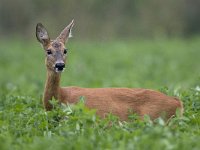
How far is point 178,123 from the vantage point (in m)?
7.79

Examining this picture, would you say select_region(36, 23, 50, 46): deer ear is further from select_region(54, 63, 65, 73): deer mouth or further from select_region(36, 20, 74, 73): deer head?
select_region(54, 63, 65, 73): deer mouth

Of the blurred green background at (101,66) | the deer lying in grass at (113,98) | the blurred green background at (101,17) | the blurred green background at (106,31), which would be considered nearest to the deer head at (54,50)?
the deer lying in grass at (113,98)

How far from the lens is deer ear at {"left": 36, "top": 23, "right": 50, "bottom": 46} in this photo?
923 centimetres

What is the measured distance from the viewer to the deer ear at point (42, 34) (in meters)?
9.23

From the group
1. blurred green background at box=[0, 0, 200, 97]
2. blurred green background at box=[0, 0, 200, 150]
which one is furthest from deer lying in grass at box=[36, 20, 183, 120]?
blurred green background at box=[0, 0, 200, 97]

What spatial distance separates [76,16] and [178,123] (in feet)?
67.0

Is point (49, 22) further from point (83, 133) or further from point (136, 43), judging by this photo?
point (83, 133)

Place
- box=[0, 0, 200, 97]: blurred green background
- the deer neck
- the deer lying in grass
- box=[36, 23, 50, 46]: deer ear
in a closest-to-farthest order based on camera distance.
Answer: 1. the deer lying in grass
2. the deer neck
3. box=[36, 23, 50, 46]: deer ear
4. box=[0, 0, 200, 97]: blurred green background

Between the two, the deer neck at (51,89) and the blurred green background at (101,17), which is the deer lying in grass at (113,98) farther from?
the blurred green background at (101,17)

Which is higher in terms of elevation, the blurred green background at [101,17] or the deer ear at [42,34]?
the blurred green background at [101,17]

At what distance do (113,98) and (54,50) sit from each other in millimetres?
1034

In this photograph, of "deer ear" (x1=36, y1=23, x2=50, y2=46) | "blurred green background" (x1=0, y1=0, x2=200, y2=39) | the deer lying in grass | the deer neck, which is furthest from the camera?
"blurred green background" (x1=0, y1=0, x2=200, y2=39)

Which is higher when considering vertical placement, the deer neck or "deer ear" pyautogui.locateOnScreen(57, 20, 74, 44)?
"deer ear" pyautogui.locateOnScreen(57, 20, 74, 44)

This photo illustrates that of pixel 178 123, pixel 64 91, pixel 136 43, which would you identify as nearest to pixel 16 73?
pixel 136 43
